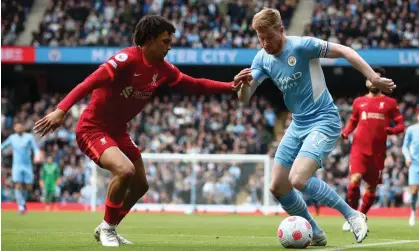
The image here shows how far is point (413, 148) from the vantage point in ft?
59.5

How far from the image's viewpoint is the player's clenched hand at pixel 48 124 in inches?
323

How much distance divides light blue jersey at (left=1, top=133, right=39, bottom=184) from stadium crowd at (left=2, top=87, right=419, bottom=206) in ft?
13.2

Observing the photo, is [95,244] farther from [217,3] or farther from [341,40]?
[217,3]

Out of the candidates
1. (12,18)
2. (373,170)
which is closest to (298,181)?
(373,170)

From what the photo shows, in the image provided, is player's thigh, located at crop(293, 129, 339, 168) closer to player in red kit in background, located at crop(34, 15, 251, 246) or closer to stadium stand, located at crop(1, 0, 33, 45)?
player in red kit in background, located at crop(34, 15, 251, 246)

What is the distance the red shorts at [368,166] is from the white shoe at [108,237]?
621 cm

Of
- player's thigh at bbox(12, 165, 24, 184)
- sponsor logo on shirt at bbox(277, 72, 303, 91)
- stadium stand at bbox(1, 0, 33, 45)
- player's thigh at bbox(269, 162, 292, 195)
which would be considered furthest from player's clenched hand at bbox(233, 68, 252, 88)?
stadium stand at bbox(1, 0, 33, 45)

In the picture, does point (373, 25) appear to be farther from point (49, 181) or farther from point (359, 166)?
point (359, 166)

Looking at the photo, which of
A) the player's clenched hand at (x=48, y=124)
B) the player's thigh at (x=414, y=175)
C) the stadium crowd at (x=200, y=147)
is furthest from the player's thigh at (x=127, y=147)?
the stadium crowd at (x=200, y=147)

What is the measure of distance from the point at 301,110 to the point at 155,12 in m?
26.7

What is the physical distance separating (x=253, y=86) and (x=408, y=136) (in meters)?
9.09

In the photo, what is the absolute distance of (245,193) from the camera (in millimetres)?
25000

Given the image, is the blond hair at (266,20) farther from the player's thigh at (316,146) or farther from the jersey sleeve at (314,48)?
the player's thigh at (316,146)

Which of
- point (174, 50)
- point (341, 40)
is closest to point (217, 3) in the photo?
point (174, 50)
